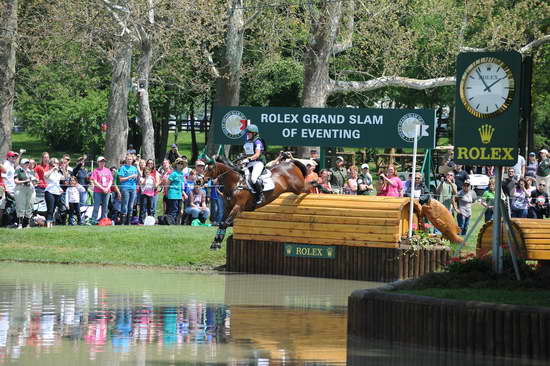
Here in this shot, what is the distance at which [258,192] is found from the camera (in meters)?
26.0

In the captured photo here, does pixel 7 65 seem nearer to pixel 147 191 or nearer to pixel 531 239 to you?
pixel 147 191

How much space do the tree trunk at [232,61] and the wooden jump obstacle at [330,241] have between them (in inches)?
644

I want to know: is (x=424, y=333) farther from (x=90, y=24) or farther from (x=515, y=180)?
(x=90, y=24)

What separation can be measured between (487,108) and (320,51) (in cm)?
2820

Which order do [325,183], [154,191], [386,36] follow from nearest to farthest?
[325,183], [154,191], [386,36]

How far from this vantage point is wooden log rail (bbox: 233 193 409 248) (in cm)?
2408

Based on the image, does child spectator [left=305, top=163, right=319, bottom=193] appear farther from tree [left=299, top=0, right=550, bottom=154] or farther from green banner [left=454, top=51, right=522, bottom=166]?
tree [left=299, top=0, right=550, bottom=154]

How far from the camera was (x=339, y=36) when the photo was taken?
151ft

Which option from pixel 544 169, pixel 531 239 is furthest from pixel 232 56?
pixel 531 239

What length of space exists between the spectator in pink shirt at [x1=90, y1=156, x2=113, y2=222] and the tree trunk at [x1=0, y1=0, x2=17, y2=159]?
11543 mm

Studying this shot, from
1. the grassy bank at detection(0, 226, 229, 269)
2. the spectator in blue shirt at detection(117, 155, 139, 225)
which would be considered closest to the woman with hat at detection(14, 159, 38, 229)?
the grassy bank at detection(0, 226, 229, 269)

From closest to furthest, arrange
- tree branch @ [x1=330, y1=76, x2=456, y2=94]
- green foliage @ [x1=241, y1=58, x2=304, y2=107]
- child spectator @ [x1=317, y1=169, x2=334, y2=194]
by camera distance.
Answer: child spectator @ [x1=317, y1=169, x2=334, y2=194] < tree branch @ [x1=330, y1=76, x2=456, y2=94] < green foliage @ [x1=241, y1=58, x2=304, y2=107]

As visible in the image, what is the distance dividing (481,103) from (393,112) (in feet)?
38.9

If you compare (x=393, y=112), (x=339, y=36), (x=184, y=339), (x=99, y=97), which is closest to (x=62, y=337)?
(x=184, y=339)
